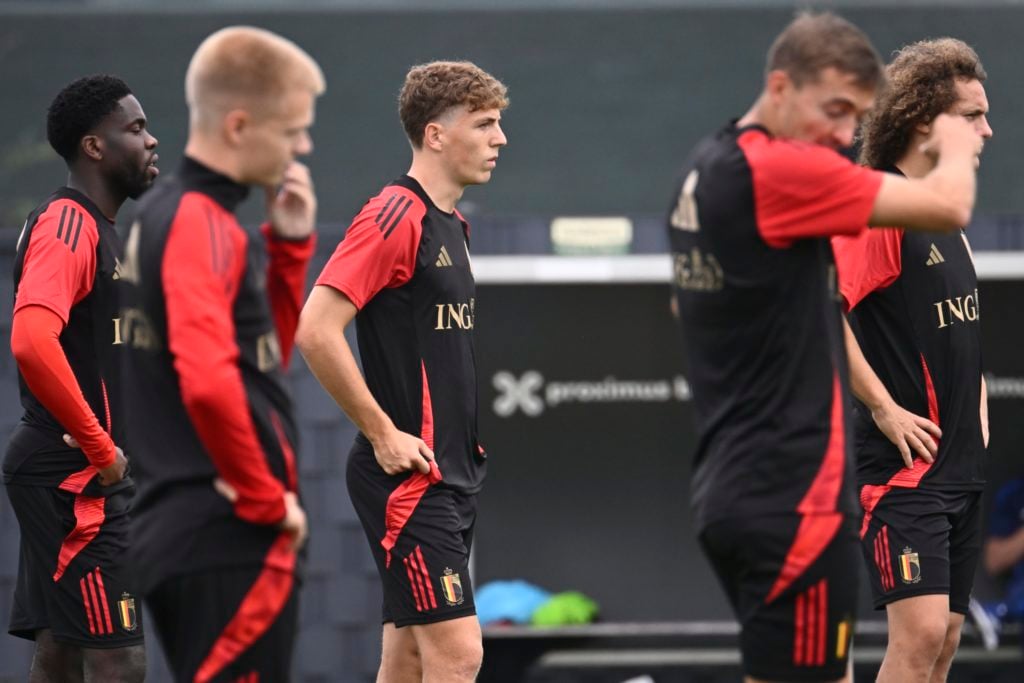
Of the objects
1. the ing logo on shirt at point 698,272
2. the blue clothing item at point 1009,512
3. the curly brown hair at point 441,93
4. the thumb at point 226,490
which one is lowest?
the blue clothing item at point 1009,512

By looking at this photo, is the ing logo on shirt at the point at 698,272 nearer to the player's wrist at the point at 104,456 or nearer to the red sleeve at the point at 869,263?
the red sleeve at the point at 869,263

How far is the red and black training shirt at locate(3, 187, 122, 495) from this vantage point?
4.35m

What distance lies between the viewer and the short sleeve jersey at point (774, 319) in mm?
3271

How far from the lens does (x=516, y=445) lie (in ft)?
25.6

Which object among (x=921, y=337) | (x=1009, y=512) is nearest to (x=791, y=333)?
(x=921, y=337)

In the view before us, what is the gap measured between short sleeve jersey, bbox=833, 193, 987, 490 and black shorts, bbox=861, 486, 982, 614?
2.2 inches

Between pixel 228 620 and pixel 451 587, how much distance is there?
1.35 meters

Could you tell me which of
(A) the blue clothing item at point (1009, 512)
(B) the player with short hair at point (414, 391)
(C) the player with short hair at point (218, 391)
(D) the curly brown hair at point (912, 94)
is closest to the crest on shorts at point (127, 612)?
(B) the player with short hair at point (414, 391)

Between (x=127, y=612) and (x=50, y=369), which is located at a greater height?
(x=50, y=369)

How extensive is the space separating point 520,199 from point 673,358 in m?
1.22

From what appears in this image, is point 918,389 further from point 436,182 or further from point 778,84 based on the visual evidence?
point 436,182

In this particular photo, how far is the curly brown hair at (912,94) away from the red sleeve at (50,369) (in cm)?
248

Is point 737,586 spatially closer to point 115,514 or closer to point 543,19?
point 115,514

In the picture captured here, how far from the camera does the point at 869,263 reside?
14.5ft
